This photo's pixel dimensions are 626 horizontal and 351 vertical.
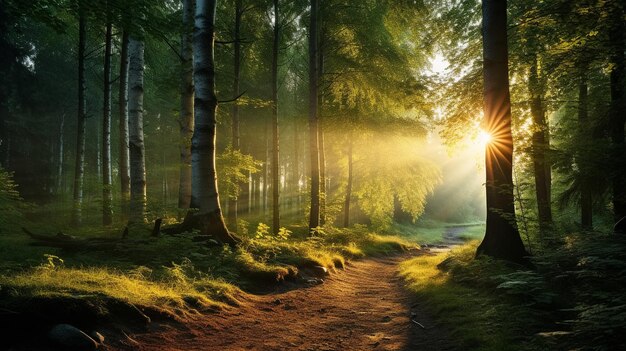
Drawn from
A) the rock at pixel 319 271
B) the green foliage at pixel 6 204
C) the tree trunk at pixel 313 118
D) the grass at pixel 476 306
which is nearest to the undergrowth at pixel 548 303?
the grass at pixel 476 306

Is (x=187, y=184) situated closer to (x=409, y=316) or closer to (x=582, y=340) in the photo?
(x=409, y=316)

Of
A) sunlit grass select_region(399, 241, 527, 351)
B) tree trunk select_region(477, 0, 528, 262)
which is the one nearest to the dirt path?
sunlit grass select_region(399, 241, 527, 351)

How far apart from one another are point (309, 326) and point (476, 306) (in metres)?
2.49

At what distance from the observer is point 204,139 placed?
821 cm

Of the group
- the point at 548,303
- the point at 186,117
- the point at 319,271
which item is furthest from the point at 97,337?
the point at 186,117

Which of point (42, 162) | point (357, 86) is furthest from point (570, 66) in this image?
point (42, 162)

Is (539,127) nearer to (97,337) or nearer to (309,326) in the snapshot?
(309,326)

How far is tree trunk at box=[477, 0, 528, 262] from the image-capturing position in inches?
294

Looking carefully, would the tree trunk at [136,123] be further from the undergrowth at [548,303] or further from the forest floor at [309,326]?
the undergrowth at [548,303]

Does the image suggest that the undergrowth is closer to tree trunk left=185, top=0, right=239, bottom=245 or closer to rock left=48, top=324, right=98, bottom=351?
rock left=48, top=324, right=98, bottom=351

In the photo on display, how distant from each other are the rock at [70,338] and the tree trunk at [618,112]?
8701 mm

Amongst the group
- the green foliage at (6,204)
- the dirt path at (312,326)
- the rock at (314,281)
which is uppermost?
the green foliage at (6,204)

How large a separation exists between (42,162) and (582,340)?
31.0 metres

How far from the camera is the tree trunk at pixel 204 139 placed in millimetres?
8117
